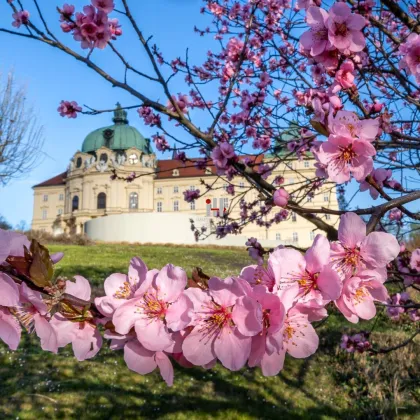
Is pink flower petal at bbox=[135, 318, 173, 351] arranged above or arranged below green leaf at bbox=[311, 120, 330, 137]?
below

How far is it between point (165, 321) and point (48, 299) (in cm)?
23

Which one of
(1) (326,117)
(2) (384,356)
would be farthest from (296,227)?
(1) (326,117)

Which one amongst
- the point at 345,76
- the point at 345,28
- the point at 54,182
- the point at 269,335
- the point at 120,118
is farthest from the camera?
the point at 54,182

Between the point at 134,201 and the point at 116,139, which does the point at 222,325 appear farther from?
the point at 116,139

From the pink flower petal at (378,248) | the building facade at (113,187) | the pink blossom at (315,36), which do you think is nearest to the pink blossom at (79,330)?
the pink flower petal at (378,248)

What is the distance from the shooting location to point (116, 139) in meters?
42.7

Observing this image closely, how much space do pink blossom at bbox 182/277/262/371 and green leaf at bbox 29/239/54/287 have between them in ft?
0.85

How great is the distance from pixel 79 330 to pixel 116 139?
4370 cm

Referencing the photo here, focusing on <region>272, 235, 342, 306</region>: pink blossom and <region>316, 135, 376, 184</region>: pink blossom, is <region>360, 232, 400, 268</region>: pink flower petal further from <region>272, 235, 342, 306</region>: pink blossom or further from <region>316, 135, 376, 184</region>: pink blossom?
<region>316, 135, 376, 184</region>: pink blossom

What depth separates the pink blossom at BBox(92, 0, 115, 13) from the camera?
2174 millimetres

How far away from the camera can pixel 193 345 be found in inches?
30.5

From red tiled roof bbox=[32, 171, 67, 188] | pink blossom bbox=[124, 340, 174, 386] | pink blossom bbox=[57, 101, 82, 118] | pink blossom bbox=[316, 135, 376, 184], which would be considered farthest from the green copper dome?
pink blossom bbox=[124, 340, 174, 386]

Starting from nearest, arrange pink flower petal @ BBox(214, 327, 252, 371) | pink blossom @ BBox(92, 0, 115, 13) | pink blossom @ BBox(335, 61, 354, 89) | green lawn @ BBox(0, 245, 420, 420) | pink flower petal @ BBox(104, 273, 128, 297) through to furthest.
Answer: pink flower petal @ BBox(214, 327, 252, 371)
pink flower petal @ BBox(104, 273, 128, 297)
pink blossom @ BBox(335, 61, 354, 89)
pink blossom @ BBox(92, 0, 115, 13)
green lawn @ BBox(0, 245, 420, 420)

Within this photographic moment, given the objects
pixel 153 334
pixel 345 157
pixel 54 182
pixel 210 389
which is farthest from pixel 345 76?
pixel 54 182
